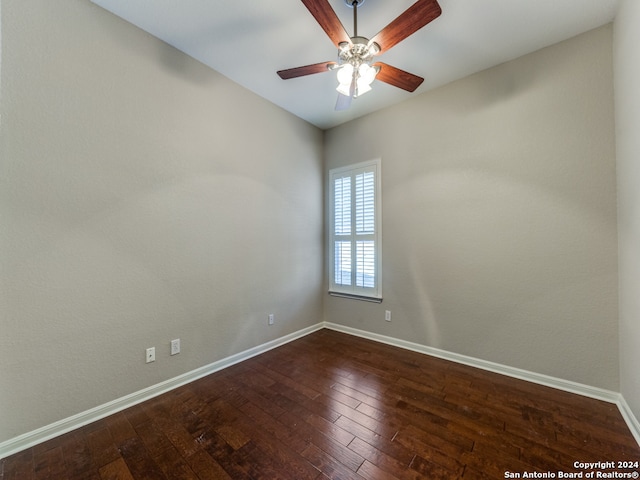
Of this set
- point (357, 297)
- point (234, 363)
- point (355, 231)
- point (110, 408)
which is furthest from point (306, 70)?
point (110, 408)

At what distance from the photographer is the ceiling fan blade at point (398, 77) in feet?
6.15

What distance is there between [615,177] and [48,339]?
4123mm

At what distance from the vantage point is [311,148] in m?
3.63

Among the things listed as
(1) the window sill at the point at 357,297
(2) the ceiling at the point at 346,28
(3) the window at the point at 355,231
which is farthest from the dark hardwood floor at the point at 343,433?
(2) the ceiling at the point at 346,28

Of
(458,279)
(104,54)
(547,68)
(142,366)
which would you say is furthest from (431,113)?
(142,366)

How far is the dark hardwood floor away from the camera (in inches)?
56.2

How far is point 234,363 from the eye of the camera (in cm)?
267

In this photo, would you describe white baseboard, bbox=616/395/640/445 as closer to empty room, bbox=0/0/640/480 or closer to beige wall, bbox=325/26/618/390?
empty room, bbox=0/0/640/480

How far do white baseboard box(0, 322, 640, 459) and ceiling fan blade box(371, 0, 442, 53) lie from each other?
2.73 metres

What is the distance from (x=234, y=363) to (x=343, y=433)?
1.41 meters

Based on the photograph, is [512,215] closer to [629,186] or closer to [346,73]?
[629,186]

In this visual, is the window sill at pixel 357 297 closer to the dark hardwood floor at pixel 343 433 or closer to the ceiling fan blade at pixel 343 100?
the dark hardwood floor at pixel 343 433

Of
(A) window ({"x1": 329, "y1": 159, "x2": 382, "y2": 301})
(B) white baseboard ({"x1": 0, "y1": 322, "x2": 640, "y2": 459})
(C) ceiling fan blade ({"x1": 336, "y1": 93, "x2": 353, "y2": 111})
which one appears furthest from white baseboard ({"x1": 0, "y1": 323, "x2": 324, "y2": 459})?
(C) ceiling fan blade ({"x1": 336, "y1": 93, "x2": 353, "y2": 111})

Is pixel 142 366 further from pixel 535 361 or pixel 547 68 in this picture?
pixel 547 68
